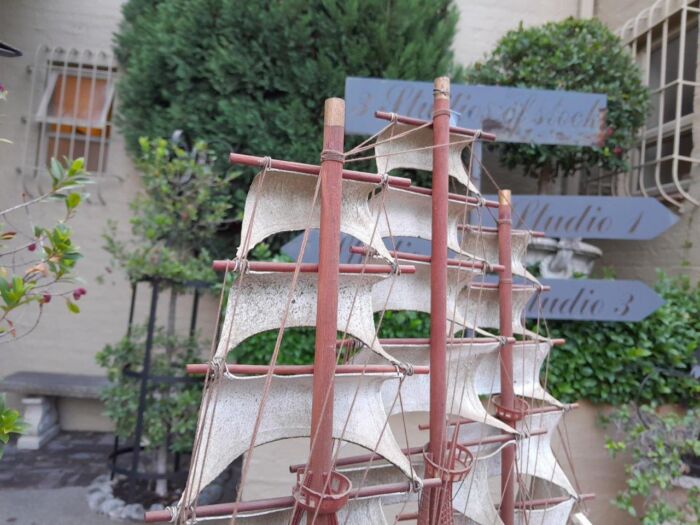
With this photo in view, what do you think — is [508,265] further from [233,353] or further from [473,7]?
[473,7]

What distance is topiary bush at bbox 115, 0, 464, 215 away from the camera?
4.17 metres

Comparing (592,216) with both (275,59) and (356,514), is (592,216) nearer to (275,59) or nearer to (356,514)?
(356,514)

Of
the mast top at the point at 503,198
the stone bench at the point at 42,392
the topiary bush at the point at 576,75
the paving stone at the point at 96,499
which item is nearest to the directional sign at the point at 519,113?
the topiary bush at the point at 576,75

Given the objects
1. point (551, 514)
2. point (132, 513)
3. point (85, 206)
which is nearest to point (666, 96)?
point (551, 514)

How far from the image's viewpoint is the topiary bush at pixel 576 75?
3990mm

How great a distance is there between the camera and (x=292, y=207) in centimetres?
180

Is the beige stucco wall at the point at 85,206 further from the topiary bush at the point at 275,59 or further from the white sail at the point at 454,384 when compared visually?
the white sail at the point at 454,384

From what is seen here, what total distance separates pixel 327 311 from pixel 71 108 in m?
5.21

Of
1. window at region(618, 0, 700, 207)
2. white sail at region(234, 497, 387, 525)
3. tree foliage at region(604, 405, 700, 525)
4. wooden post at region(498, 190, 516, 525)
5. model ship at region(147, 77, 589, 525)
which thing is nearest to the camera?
model ship at region(147, 77, 589, 525)

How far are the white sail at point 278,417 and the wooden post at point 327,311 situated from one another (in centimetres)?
12

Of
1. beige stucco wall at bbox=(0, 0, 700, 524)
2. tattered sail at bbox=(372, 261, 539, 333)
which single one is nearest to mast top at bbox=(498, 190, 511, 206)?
tattered sail at bbox=(372, 261, 539, 333)

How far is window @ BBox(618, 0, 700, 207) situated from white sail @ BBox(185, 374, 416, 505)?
3973mm

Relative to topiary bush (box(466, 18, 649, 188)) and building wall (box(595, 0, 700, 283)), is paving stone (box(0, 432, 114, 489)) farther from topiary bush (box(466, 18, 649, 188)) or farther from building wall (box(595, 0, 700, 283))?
building wall (box(595, 0, 700, 283))

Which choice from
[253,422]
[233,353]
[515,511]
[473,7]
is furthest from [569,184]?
[253,422]
